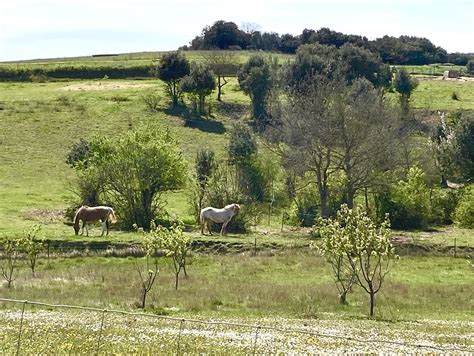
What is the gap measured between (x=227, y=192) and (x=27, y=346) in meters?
46.6

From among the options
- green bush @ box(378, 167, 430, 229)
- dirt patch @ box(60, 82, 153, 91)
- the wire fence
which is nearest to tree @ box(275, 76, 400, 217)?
green bush @ box(378, 167, 430, 229)

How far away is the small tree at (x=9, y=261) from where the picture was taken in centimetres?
4397

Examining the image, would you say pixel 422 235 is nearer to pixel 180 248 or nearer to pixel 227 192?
pixel 227 192

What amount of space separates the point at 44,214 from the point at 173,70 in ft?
185

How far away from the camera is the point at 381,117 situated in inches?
2840

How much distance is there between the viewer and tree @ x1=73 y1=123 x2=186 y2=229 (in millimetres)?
66750

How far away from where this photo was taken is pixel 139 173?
219 ft

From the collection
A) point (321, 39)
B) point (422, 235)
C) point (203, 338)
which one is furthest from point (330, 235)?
point (321, 39)

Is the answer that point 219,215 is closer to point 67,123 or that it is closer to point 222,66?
point 67,123

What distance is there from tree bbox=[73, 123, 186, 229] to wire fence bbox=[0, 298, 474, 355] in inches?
1379

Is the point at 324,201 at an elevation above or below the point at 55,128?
below

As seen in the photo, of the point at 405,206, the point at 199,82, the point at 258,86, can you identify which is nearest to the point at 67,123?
the point at 199,82

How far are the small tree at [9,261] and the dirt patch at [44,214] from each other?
12.1 meters

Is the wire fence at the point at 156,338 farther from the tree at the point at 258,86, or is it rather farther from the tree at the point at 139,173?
the tree at the point at 258,86
